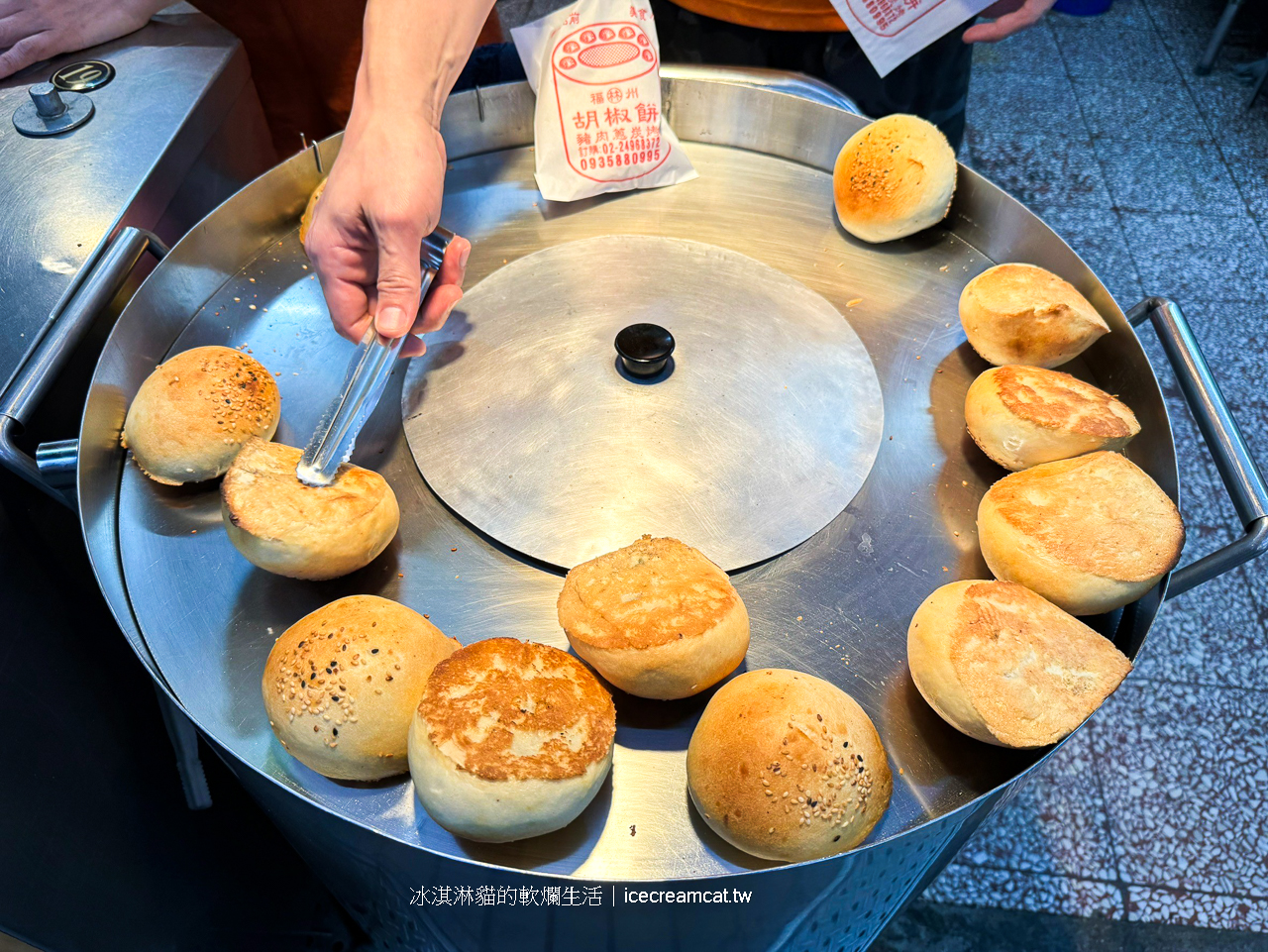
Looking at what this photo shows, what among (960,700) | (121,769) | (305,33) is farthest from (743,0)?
(121,769)

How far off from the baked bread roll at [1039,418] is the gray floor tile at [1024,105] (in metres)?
3.15

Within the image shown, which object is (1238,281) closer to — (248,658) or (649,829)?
(649,829)

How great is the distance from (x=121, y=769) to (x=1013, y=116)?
4235 mm

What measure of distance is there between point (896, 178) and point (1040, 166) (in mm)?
2694

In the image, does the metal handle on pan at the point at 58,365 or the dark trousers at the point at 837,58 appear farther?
the dark trousers at the point at 837,58

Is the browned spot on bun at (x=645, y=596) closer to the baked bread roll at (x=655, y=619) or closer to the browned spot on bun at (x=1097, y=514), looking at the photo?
the baked bread roll at (x=655, y=619)

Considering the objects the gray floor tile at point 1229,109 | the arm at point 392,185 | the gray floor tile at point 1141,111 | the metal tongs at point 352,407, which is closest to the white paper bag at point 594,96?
the arm at point 392,185

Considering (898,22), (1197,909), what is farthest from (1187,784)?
(898,22)

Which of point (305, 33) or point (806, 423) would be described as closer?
A: point (806, 423)

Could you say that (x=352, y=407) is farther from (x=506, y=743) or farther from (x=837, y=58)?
(x=837, y=58)

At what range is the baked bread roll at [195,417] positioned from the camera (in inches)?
46.6

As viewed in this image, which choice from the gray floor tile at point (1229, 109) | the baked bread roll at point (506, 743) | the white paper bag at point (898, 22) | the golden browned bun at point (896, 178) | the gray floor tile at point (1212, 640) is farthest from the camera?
the gray floor tile at point (1229, 109)

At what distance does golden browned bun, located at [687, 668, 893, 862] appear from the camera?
37.3 inches

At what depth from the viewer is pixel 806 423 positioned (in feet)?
4.29
